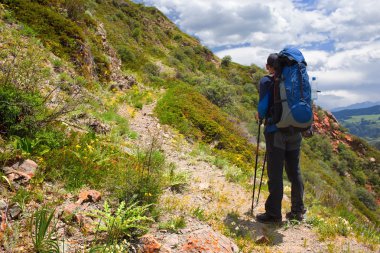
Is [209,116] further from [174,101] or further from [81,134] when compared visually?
[81,134]

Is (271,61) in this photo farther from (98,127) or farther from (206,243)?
(98,127)

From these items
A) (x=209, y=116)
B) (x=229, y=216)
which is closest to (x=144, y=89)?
(x=209, y=116)

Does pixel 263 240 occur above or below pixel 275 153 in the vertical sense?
below

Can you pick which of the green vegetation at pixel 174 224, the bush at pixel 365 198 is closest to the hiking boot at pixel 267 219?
the green vegetation at pixel 174 224

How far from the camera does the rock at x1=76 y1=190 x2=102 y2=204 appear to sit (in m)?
4.03

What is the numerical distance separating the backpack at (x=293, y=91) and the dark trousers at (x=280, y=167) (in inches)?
12.2

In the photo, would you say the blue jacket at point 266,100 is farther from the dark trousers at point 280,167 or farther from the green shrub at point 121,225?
the green shrub at point 121,225

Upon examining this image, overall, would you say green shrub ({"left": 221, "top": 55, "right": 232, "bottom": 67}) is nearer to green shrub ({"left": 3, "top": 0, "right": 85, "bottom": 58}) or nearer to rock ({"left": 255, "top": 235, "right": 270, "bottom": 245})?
green shrub ({"left": 3, "top": 0, "right": 85, "bottom": 58})

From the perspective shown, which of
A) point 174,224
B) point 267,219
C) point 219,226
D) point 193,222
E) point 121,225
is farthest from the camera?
point 267,219

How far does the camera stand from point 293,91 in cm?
441

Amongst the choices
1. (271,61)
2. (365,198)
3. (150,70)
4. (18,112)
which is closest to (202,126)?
(271,61)

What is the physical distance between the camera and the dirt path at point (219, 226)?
12.2 ft

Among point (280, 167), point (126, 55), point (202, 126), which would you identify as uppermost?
point (126, 55)

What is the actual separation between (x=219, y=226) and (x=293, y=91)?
222 cm
